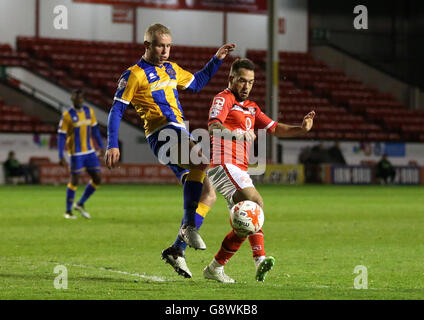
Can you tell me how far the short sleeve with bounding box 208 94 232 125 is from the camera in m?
7.25

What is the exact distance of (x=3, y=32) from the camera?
34.8 meters

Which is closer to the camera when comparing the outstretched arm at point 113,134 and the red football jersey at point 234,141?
the outstretched arm at point 113,134

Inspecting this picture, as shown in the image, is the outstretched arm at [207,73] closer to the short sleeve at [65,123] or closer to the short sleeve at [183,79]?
the short sleeve at [183,79]

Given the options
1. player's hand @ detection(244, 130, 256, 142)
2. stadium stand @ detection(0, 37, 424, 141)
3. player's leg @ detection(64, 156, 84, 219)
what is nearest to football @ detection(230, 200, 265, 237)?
player's hand @ detection(244, 130, 256, 142)

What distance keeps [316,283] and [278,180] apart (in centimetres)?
2309

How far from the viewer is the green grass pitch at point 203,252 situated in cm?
681

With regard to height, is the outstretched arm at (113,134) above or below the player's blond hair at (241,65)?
below

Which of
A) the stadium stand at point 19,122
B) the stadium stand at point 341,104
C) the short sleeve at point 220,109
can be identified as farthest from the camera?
the stadium stand at point 341,104

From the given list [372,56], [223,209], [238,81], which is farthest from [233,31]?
[238,81]

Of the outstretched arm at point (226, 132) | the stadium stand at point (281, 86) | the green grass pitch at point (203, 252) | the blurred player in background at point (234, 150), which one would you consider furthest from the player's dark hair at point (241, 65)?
the stadium stand at point (281, 86)

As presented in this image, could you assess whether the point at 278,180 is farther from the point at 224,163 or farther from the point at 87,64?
the point at 224,163

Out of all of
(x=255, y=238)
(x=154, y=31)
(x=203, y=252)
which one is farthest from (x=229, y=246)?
(x=203, y=252)

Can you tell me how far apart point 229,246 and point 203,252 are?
9.34ft

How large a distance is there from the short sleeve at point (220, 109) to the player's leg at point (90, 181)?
27.3ft
